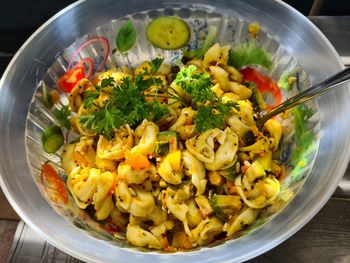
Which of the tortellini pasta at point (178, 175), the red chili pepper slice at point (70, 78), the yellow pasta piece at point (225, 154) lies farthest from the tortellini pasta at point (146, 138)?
the red chili pepper slice at point (70, 78)

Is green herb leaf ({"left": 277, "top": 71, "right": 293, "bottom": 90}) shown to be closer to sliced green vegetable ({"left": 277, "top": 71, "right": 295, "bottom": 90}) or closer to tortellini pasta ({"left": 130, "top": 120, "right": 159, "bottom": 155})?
sliced green vegetable ({"left": 277, "top": 71, "right": 295, "bottom": 90})

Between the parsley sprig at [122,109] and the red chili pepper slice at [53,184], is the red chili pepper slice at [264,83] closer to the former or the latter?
the parsley sprig at [122,109]

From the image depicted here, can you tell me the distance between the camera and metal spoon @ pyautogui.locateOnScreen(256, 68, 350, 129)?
72 centimetres

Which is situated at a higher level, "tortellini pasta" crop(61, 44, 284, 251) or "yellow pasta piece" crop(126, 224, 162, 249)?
"tortellini pasta" crop(61, 44, 284, 251)

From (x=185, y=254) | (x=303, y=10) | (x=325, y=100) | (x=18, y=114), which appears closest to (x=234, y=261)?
(x=185, y=254)

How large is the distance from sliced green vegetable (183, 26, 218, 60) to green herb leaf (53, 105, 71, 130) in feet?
0.91

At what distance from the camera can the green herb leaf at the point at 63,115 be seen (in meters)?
0.89

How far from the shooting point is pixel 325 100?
0.81 m

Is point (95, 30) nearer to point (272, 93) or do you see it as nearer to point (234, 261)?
point (272, 93)

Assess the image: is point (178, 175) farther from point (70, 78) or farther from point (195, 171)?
point (70, 78)

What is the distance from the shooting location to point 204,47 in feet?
3.14

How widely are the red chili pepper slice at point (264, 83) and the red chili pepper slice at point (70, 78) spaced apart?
340 millimetres

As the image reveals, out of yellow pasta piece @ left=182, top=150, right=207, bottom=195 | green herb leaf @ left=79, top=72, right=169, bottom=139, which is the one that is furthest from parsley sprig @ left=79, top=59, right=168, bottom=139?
yellow pasta piece @ left=182, top=150, right=207, bottom=195

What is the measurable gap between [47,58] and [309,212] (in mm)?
579
